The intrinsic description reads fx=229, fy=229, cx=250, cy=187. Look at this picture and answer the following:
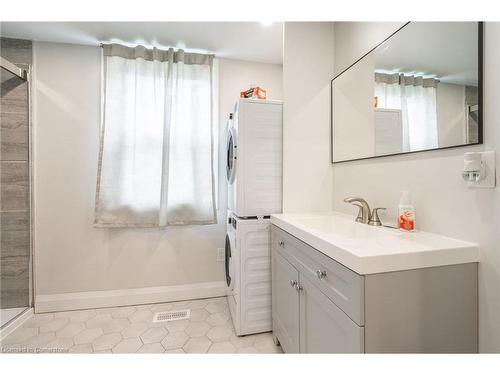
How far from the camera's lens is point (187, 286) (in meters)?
2.30

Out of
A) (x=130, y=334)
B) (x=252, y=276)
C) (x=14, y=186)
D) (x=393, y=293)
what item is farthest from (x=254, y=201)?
(x=14, y=186)

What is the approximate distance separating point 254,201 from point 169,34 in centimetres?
162

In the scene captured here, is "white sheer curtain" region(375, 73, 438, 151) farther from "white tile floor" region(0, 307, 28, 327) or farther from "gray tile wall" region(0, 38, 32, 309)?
"white tile floor" region(0, 307, 28, 327)

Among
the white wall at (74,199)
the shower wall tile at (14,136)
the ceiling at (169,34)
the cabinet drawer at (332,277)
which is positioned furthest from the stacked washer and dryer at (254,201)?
the shower wall tile at (14,136)

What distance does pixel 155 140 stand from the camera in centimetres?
217

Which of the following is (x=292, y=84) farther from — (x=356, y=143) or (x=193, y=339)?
(x=193, y=339)

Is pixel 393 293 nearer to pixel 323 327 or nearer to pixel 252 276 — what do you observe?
pixel 323 327

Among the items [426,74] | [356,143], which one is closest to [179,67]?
[356,143]

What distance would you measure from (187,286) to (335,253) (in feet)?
Answer: 6.18

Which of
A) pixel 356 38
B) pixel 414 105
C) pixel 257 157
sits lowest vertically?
pixel 257 157

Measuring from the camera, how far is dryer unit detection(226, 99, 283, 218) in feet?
5.45

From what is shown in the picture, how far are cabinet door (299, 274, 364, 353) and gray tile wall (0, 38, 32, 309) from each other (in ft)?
7.93

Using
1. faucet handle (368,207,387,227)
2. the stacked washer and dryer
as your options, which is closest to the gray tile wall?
the stacked washer and dryer

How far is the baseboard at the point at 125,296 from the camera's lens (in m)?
2.06
